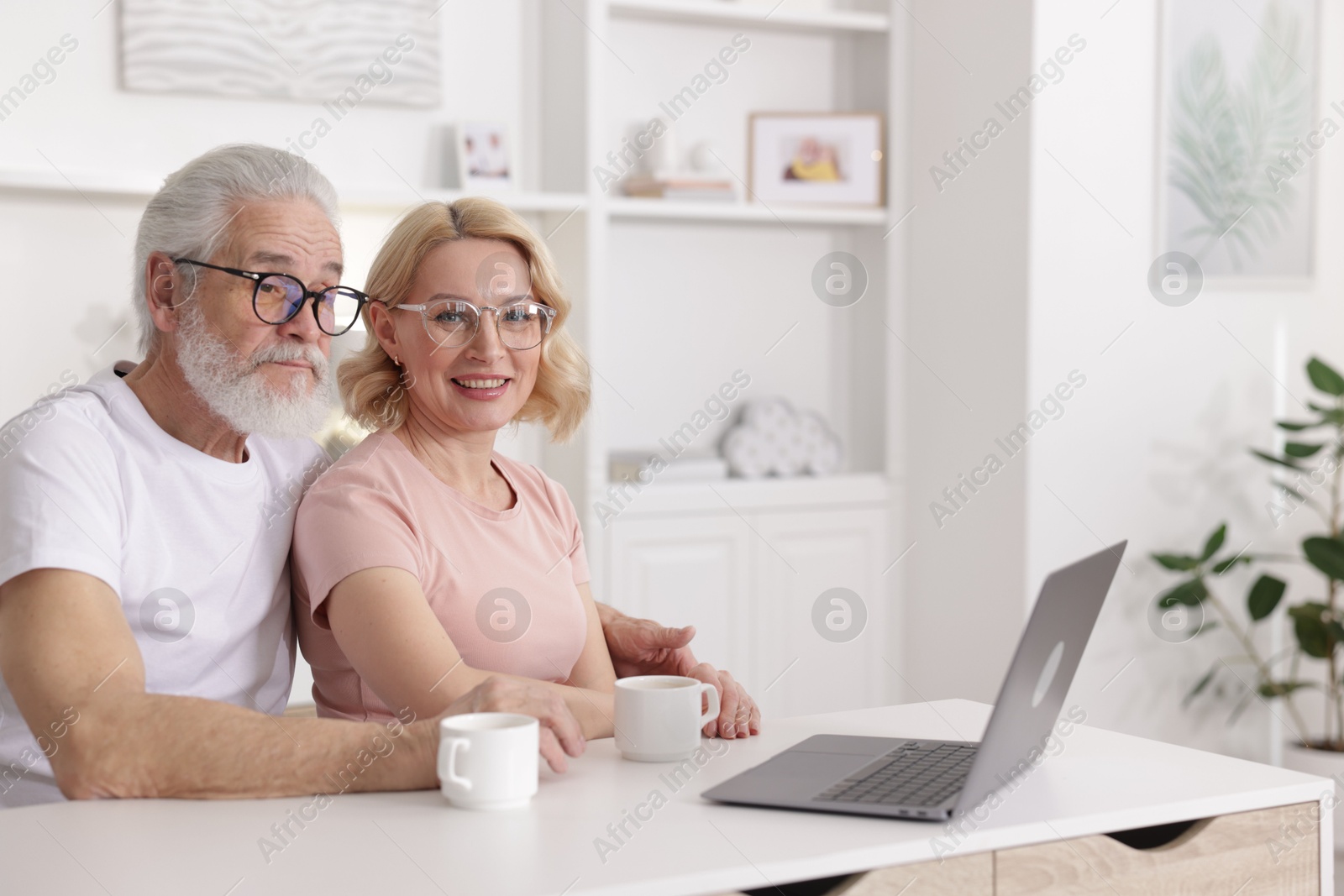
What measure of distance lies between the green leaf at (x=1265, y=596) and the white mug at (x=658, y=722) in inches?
99.3

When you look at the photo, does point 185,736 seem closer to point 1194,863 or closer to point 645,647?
point 645,647

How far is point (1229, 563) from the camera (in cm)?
352

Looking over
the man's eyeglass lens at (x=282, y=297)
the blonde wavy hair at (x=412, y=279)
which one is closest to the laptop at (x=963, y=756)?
the blonde wavy hair at (x=412, y=279)

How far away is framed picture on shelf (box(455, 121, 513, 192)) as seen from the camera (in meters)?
3.41

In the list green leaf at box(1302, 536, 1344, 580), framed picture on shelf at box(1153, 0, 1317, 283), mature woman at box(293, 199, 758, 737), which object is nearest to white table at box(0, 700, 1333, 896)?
mature woman at box(293, 199, 758, 737)

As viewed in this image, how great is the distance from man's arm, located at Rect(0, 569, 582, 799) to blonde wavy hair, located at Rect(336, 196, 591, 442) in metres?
0.55

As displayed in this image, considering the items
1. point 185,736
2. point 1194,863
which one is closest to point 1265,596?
point 1194,863

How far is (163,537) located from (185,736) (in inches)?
17.0

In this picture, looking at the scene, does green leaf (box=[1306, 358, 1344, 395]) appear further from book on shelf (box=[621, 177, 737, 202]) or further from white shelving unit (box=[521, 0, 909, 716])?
book on shelf (box=[621, 177, 737, 202])

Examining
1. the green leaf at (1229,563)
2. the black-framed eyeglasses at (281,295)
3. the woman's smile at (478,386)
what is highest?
the black-framed eyeglasses at (281,295)

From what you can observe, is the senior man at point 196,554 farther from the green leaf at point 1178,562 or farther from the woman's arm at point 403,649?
the green leaf at point 1178,562

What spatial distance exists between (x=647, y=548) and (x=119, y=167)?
1.61 meters

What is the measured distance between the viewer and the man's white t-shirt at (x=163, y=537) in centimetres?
155

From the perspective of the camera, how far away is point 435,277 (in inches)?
70.5
